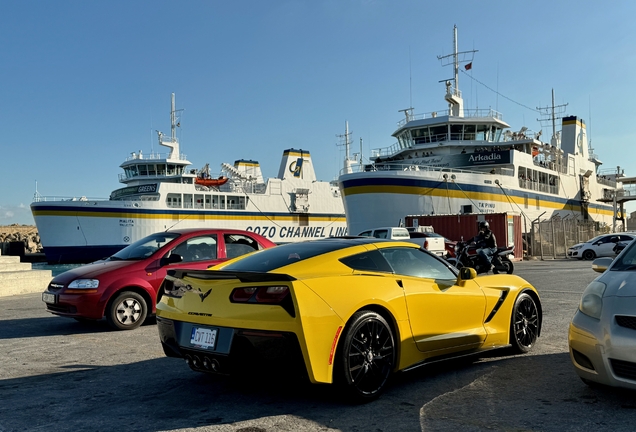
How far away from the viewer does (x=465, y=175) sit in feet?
110

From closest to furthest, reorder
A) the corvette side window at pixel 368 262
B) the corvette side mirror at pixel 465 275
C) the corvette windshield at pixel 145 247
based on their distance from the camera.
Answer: the corvette side window at pixel 368 262 → the corvette side mirror at pixel 465 275 → the corvette windshield at pixel 145 247

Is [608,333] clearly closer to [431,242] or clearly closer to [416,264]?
[416,264]

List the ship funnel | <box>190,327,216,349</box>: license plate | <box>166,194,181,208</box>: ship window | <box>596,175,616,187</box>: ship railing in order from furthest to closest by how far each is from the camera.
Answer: the ship funnel, <box>596,175,616,187</box>: ship railing, <box>166,194,181,208</box>: ship window, <box>190,327,216,349</box>: license plate

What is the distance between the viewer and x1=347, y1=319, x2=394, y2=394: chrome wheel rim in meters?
4.32

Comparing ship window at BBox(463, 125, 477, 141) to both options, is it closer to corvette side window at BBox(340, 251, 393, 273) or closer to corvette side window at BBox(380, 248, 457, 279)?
corvette side window at BBox(380, 248, 457, 279)

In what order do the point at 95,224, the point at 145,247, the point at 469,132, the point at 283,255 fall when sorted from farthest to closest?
the point at 95,224
the point at 469,132
the point at 145,247
the point at 283,255

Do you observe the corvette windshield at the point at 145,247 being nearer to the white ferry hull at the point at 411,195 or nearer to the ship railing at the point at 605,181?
the white ferry hull at the point at 411,195

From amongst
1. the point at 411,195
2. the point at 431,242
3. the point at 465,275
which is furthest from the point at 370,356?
the point at 411,195

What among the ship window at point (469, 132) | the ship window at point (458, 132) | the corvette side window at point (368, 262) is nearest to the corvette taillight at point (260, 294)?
the corvette side window at point (368, 262)

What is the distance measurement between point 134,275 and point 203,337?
14.3ft

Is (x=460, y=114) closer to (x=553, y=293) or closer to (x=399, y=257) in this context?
(x=553, y=293)

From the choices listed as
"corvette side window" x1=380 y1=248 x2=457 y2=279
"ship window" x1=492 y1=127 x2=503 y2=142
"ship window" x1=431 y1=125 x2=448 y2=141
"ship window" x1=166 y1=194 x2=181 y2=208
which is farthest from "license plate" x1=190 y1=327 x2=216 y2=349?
A: "ship window" x1=166 y1=194 x2=181 y2=208

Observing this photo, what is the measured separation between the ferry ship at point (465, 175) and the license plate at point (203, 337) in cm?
2812

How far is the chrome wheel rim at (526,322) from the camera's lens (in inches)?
238
